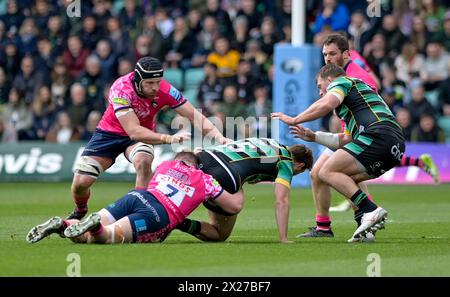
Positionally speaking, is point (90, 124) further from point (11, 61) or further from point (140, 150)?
point (140, 150)

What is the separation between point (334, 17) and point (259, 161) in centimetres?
1435

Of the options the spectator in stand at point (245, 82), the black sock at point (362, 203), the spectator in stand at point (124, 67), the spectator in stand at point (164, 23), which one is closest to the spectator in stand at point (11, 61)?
the spectator in stand at point (124, 67)

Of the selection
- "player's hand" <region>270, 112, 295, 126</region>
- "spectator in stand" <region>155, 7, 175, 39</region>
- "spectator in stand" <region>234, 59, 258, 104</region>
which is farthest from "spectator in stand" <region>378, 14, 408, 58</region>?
"player's hand" <region>270, 112, 295, 126</region>

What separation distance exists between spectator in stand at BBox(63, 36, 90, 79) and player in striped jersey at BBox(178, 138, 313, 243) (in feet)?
55.3

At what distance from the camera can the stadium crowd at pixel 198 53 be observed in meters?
26.5

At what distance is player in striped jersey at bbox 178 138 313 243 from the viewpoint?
12.7 meters

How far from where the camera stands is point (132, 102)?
14.7 meters

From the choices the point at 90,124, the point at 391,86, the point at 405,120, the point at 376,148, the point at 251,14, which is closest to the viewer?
the point at 376,148

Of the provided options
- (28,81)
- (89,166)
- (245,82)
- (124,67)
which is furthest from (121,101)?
(28,81)

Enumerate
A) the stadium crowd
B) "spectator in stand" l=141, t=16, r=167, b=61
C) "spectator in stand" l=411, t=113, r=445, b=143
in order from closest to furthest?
"spectator in stand" l=411, t=113, r=445, b=143, the stadium crowd, "spectator in stand" l=141, t=16, r=167, b=61

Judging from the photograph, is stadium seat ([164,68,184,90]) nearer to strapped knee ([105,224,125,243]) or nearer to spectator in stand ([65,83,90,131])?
spectator in stand ([65,83,90,131])

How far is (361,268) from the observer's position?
10.5 metres

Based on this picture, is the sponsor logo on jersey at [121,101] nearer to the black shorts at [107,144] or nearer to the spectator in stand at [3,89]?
the black shorts at [107,144]

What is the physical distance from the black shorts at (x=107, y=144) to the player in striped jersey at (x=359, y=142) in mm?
3174
